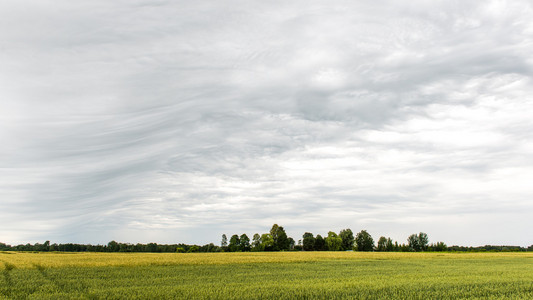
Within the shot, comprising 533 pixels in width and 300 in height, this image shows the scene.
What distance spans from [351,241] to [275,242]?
4401cm

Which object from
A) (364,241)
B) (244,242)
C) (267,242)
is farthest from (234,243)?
(364,241)

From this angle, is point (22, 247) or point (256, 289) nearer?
point (256, 289)

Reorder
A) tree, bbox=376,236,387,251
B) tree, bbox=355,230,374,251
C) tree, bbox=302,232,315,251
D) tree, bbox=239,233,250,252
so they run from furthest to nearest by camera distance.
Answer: tree, bbox=376,236,387,251
tree, bbox=355,230,374,251
tree, bbox=239,233,250,252
tree, bbox=302,232,315,251

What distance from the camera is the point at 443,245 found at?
530ft

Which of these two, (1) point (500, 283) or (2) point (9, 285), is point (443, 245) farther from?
(2) point (9, 285)

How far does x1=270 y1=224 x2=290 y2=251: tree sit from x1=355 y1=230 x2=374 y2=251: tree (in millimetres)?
39110

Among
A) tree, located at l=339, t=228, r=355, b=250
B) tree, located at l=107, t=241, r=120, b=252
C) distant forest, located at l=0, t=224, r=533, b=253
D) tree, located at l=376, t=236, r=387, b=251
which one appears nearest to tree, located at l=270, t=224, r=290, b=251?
distant forest, located at l=0, t=224, r=533, b=253

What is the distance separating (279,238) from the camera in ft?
439

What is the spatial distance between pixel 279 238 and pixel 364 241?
4405 cm

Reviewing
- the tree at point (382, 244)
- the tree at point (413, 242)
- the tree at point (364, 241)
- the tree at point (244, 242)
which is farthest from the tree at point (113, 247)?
the tree at point (413, 242)

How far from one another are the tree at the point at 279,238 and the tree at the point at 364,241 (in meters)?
39.1

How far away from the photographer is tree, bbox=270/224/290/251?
133 m

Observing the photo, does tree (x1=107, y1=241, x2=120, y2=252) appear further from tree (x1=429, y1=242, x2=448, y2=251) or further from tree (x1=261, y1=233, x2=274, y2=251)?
tree (x1=429, y1=242, x2=448, y2=251)

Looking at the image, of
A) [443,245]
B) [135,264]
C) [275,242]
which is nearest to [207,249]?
[275,242]
